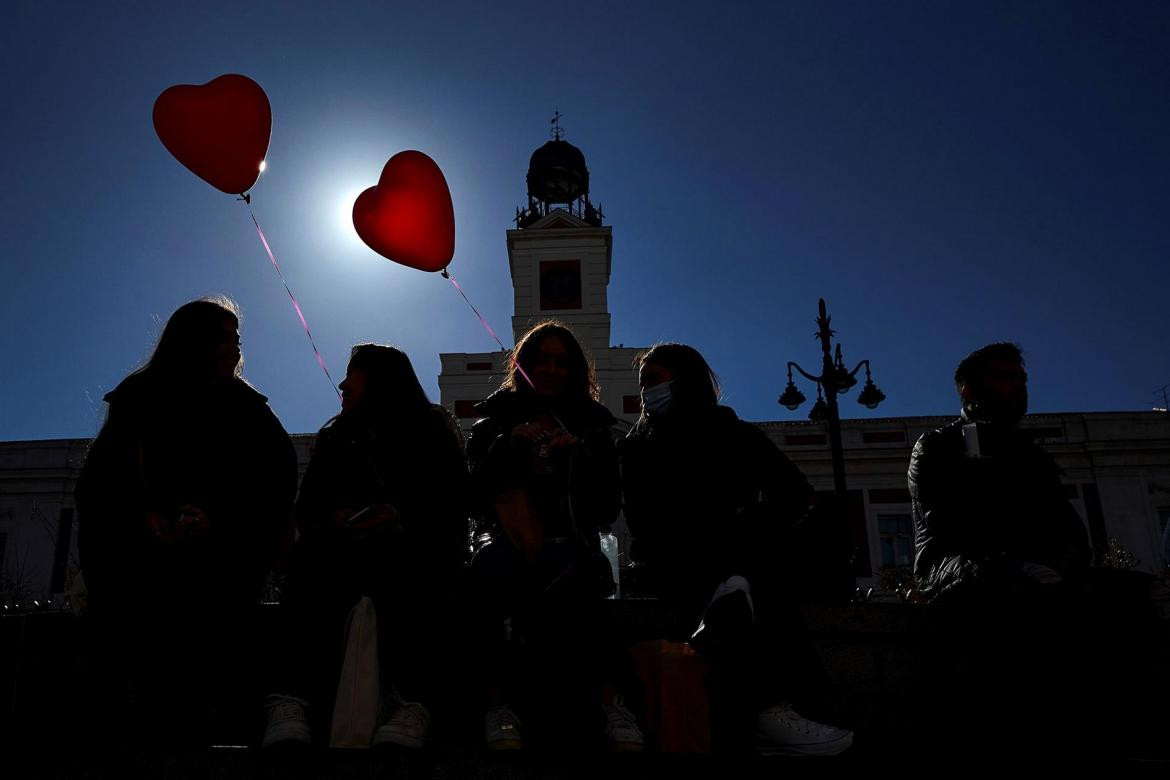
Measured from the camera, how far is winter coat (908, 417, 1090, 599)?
3154mm

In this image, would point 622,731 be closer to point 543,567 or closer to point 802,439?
point 543,567

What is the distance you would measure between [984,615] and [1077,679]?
366 millimetres

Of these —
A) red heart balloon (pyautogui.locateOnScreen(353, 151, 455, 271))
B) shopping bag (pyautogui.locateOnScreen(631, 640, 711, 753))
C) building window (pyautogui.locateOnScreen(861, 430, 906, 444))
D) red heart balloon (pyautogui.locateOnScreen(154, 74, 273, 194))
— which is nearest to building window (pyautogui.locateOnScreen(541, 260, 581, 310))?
building window (pyautogui.locateOnScreen(861, 430, 906, 444))

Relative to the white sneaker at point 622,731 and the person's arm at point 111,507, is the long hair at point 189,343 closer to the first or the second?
the person's arm at point 111,507

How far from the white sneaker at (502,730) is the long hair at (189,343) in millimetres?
1737

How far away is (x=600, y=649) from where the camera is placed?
2.75 m

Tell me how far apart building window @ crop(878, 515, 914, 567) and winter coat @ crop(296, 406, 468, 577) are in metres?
21.8

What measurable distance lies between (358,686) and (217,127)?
11.1ft

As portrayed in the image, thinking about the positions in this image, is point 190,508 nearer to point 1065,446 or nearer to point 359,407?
point 359,407

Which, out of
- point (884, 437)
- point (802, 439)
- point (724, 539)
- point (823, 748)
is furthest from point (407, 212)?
point (884, 437)

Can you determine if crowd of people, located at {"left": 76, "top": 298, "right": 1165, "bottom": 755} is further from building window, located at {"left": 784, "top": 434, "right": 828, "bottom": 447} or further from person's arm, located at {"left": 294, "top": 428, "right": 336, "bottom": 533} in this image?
building window, located at {"left": 784, "top": 434, "right": 828, "bottom": 447}

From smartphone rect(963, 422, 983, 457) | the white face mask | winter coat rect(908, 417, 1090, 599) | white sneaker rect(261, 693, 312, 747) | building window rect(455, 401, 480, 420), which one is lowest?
white sneaker rect(261, 693, 312, 747)

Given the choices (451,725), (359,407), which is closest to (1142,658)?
(451,725)

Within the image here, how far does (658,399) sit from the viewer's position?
3.45m
